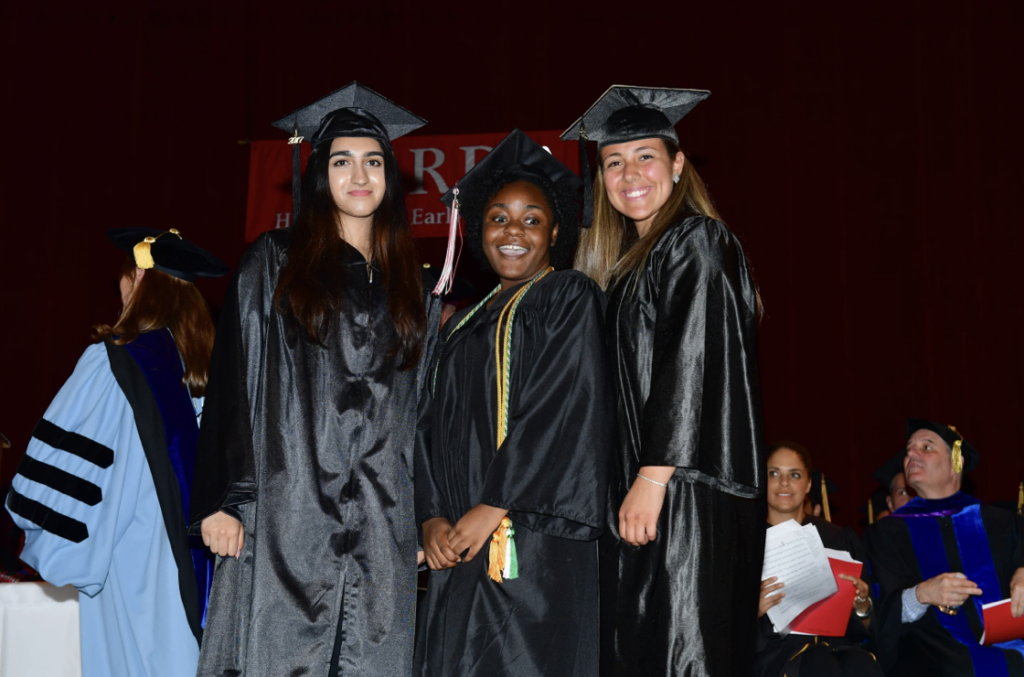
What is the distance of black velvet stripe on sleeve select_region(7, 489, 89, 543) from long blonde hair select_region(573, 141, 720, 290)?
182cm

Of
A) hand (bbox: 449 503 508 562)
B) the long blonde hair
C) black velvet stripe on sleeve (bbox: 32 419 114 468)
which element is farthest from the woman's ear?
black velvet stripe on sleeve (bbox: 32 419 114 468)

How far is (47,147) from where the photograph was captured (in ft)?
27.2

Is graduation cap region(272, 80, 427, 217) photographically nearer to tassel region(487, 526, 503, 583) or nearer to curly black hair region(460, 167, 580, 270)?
curly black hair region(460, 167, 580, 270)

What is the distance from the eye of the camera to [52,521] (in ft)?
9.91

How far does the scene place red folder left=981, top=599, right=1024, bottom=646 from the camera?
395cm

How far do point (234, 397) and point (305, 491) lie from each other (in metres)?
0.31

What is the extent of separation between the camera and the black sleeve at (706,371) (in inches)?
89.2

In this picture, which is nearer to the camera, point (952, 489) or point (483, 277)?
point (952, 489)

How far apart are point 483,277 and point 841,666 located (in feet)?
13.4

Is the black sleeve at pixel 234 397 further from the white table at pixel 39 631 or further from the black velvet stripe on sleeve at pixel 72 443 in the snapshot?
the white table at pixel 39 631

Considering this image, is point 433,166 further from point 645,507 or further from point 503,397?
point 645,507

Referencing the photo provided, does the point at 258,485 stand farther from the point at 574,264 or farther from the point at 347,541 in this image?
the point at 574,264

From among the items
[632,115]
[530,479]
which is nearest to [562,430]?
[530,479]

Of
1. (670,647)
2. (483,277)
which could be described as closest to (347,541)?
(670,647)
